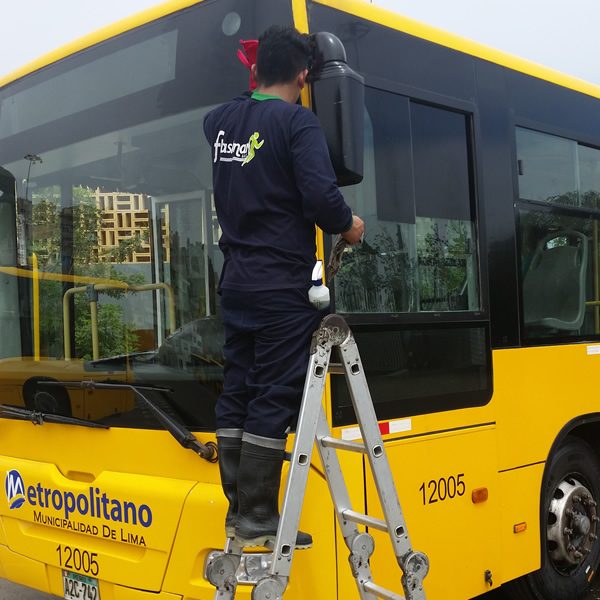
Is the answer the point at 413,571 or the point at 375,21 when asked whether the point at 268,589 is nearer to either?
the point at 413,571

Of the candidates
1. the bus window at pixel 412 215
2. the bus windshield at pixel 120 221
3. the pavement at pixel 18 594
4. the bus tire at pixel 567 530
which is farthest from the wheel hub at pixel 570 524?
the pavement at pixel 18 594

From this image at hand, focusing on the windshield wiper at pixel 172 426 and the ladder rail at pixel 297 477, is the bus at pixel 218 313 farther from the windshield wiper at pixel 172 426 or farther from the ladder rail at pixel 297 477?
the ladder rail at pixel 297 477

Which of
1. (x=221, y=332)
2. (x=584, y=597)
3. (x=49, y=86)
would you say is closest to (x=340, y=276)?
(x=221, y=332)

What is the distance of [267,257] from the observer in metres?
2.67

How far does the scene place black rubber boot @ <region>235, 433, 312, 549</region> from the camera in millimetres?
2592

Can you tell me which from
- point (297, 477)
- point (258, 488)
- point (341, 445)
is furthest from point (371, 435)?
point (258, 488)

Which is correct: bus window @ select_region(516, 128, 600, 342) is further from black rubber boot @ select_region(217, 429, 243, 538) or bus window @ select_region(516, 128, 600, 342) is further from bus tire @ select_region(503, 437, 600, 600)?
black rubber boot @ select_region(217, 429, 243, 538)

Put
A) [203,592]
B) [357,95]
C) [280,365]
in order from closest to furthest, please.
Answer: [280,365] < [357,95] < [203,592]

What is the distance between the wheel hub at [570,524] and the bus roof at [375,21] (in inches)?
89.0

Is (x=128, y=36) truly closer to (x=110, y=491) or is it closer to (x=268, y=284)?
(x=268, y=284)

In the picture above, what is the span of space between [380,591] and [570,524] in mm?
1929

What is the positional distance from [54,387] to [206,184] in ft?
3.94

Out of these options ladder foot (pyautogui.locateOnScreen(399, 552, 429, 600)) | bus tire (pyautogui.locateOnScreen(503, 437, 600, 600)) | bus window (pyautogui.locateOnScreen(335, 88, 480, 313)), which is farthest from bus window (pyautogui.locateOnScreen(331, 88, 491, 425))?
bus tire (pyautogui.locateOnScreen(503, 437, 600, 600))

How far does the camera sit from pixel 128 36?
3482 millimetres
